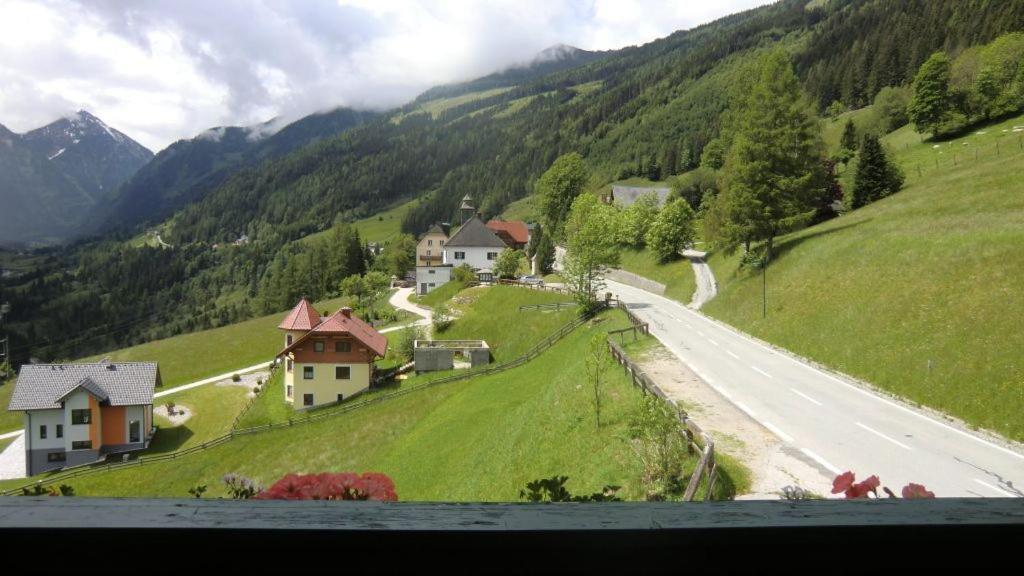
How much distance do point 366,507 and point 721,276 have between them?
49886 mm

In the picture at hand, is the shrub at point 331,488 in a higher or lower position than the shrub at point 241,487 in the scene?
higher

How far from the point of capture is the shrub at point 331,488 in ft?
11.4

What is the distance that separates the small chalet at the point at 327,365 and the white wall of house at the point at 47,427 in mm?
15698

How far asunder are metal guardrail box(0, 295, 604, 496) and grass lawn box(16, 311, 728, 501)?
94 centimetres

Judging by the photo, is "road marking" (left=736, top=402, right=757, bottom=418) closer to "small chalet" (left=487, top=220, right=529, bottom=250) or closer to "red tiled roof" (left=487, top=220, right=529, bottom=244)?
"small chalet" (left=487, top=220, right=529, bottom=250)

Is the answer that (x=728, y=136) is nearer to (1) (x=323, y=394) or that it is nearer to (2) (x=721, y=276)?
(2) (x=721, y=276)

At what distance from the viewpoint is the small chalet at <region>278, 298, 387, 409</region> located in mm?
44750

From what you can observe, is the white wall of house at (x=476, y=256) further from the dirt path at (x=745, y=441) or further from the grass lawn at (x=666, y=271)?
the dirt path at (x=745, y=441)

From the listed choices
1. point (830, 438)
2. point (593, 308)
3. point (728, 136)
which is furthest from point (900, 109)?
point (830, 438)

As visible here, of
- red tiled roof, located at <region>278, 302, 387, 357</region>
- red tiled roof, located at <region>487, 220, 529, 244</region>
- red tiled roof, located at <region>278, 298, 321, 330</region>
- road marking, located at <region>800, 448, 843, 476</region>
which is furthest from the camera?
red tiled roof, located at <region>487, 220, 529, 244</region>

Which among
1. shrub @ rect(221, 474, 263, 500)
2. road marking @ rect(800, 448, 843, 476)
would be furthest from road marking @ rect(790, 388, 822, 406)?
shrub @ rect(221, 474, 263, 500)

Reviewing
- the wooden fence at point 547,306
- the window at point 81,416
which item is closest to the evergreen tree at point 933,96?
the wooden fence at point 547,306

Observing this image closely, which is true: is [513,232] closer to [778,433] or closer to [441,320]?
[441,320]

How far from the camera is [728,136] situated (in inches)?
2446
